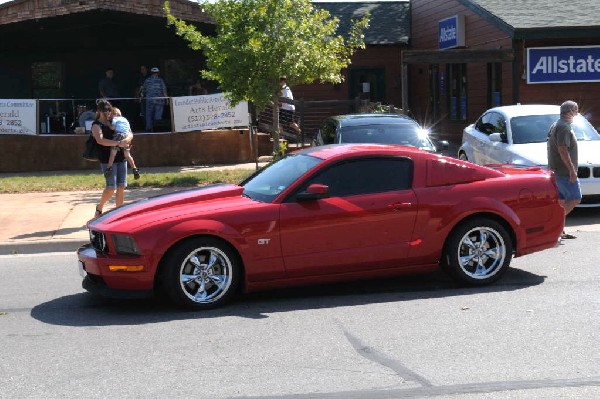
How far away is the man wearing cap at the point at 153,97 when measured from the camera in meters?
21.1

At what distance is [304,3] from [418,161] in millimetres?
9964

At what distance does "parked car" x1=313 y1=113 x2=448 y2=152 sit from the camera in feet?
45.3

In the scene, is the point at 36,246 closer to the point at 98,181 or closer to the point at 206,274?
the point at 206,274

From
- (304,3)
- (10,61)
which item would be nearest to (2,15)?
(10,61)

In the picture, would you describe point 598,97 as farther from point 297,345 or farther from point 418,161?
point 297,345

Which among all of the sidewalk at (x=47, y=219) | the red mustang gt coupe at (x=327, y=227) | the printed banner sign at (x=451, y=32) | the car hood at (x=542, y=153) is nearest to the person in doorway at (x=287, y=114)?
the printed banner sign at (x=451, y=32)

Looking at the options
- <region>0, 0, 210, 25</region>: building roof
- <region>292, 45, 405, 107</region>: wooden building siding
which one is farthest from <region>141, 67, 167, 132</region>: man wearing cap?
<region>292, 45, 405, 107</region>: wooden building siding

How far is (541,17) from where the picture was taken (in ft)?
65.8

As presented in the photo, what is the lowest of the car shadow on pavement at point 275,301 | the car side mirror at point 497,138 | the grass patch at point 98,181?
the car shadow on pavement at point 275,301

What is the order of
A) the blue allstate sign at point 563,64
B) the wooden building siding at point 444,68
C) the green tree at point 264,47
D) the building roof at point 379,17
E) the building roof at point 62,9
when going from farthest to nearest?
the building roof at point 379,17, the wooden building siding at point 444,68, the building roof at point 62,9, the blue allstate sign at point 563,64, the green tree at point 264,47

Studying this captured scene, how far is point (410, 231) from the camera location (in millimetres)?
8227

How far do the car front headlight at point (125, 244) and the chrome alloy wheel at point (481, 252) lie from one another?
2.95 m

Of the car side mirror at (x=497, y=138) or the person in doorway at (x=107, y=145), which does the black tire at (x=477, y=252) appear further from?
the car side mirror at (x=497, y=138)

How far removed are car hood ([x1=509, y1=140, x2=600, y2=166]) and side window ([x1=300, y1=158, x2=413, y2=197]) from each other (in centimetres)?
490
